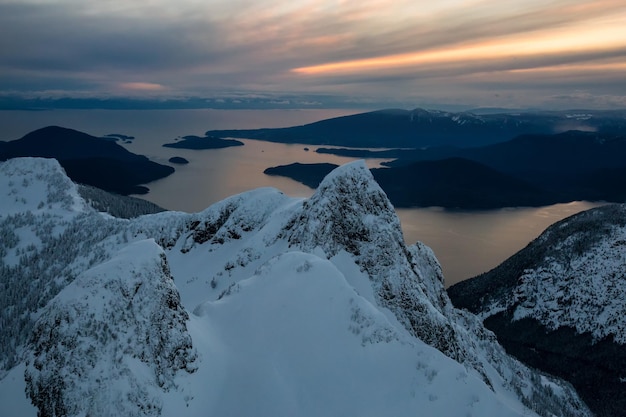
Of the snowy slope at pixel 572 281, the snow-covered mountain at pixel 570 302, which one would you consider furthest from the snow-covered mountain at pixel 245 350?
the snowy slope at pixel 572 281

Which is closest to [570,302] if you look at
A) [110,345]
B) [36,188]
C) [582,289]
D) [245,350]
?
[582,289]

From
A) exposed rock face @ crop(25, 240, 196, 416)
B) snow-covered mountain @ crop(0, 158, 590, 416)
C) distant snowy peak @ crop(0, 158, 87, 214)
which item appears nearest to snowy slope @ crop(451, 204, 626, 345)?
snow-covered mountain @ crop(0, 158, 590, 416)

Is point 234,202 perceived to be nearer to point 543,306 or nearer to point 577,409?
point 577,409

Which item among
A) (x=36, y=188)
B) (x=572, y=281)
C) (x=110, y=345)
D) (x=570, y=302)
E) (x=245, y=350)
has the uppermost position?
(x=110, y=345)

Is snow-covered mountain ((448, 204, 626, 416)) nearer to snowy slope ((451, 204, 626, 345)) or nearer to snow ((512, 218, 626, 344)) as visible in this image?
snowy slope ((451, 204, 626, 345))

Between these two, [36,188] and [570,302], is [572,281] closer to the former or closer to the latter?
[570,302]

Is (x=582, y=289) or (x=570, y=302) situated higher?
(x=582, y=289)
